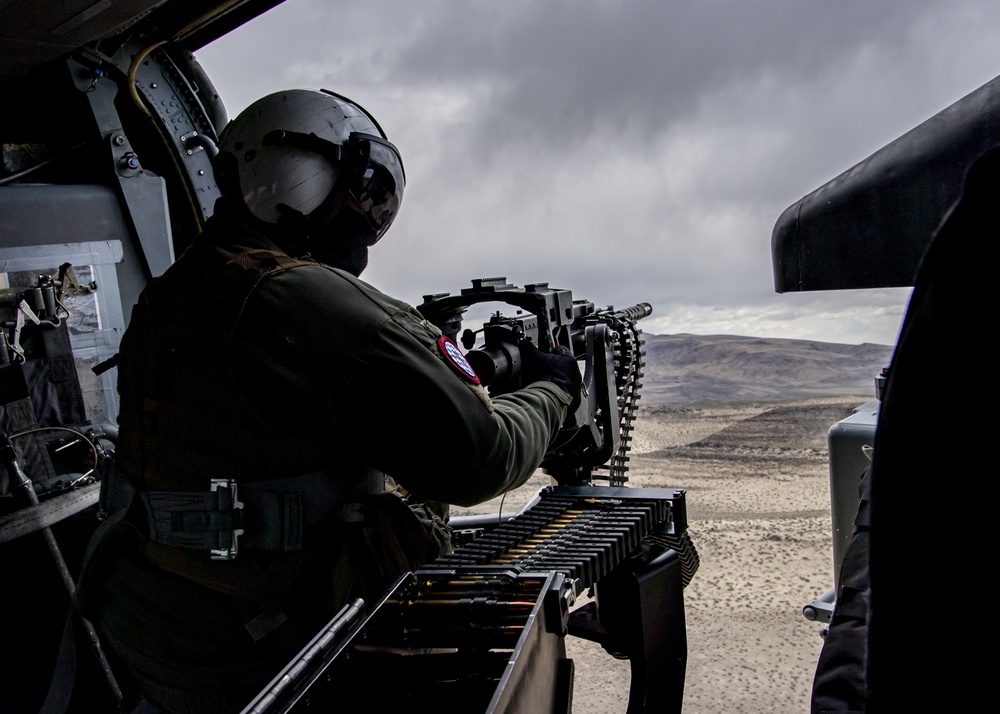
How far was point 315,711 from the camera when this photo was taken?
3.82 ft

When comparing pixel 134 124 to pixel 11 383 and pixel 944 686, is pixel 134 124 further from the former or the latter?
pixel 944 686

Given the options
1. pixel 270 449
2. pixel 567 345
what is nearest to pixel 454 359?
pixel 270 449

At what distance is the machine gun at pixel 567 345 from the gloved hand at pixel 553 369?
0.9 inches

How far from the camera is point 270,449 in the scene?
1681mm

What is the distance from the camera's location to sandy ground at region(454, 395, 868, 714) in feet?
11.4

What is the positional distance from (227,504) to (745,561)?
362 centimetres

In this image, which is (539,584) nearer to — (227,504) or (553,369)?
(227,504)

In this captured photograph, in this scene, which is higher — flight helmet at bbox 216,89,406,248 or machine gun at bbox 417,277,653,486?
flight helmet at bbox 216,89,406,248

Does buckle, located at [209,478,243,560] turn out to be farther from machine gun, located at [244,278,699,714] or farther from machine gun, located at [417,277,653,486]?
machine gun, located at [417,277,653,486]

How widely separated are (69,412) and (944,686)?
3.12 m

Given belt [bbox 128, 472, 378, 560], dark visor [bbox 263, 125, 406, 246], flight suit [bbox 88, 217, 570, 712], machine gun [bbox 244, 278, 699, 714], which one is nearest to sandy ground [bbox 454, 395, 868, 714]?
machine gun [bbox 244, 278, 699, 714]

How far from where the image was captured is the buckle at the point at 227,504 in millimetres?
1680

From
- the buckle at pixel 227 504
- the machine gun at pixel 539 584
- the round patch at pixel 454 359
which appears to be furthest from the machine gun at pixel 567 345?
the buckle at pixel 227 504

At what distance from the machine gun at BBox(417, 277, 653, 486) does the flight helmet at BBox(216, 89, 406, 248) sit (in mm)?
428
